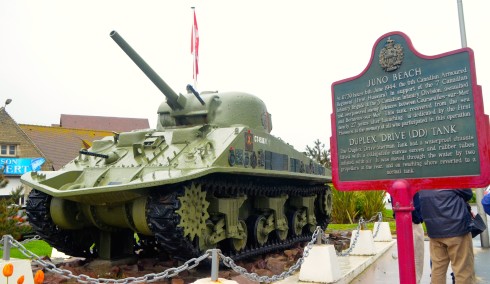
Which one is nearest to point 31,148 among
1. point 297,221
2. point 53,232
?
point 53,232

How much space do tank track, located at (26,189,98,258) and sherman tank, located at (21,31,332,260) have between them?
2cm

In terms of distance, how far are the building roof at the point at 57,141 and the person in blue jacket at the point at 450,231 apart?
81.0ft

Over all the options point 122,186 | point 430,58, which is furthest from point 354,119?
point 122,186

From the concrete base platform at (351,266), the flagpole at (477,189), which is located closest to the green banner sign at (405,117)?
the concrete base platform at (351,266)

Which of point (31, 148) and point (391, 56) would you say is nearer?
point (391, 56)

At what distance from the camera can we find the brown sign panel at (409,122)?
391cm

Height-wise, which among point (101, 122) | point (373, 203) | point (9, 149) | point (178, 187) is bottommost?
point (373, 203)

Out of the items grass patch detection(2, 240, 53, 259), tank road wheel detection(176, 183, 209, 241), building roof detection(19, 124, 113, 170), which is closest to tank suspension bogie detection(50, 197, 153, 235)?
tank road wheel detection(176, 183, 209, 241)

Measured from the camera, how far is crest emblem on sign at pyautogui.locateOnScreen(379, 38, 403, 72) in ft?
14.1

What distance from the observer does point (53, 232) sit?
860 cm

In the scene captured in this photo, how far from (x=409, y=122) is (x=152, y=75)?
5.65 meters

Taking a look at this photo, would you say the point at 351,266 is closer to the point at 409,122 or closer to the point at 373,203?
the point at 409,122

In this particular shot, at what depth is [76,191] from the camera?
6.88 meters

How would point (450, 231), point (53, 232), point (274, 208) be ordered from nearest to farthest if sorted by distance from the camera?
point (450, 231) → point (53, 232) → point (274, 208)
